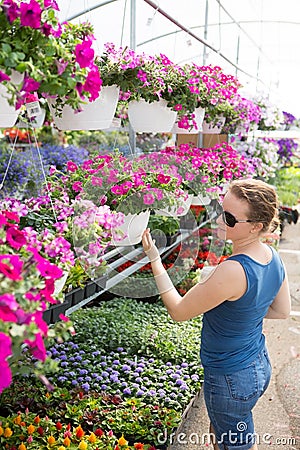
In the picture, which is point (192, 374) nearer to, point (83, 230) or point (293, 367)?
point (293, 367)

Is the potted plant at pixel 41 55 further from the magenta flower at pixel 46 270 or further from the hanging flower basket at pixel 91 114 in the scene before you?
the hanging flower basket at pixel 91 114

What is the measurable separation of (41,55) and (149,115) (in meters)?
1.43

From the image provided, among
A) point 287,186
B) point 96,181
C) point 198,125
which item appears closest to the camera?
point 96,181

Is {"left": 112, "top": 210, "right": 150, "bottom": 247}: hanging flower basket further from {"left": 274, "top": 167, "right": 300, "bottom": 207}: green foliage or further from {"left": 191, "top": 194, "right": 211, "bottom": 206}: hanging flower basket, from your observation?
{"left": 274, "top": 167, "right": 300, "bottom": 207}: green foliage

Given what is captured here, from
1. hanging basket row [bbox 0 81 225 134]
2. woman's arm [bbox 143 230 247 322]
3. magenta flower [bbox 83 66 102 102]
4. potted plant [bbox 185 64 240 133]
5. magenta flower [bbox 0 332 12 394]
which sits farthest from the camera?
potted plant [bbox 185 64 240 133]

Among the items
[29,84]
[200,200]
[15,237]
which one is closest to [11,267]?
[15,237]

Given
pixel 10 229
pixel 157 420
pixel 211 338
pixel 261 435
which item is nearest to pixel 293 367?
pixel 261 435

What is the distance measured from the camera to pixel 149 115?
252 centimetres

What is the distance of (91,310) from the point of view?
3.44 metres

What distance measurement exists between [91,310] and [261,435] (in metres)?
1.23

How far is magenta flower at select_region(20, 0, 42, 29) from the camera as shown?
108cm

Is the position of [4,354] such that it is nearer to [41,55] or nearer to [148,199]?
[41,55]

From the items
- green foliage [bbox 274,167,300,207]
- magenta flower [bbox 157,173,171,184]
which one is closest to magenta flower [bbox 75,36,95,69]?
magenta flower [bbox 157,173,171,184]

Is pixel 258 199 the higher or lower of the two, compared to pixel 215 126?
lower
